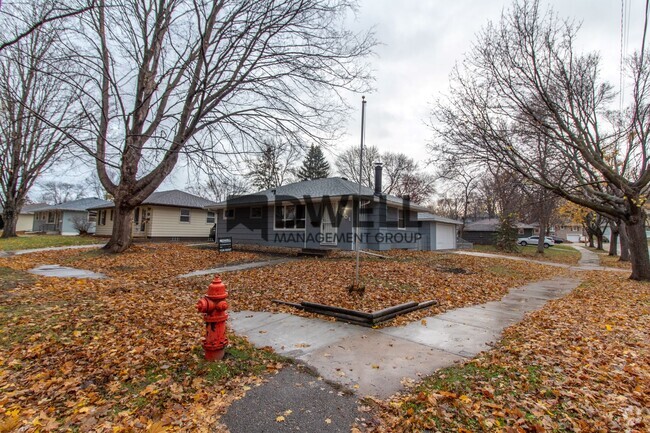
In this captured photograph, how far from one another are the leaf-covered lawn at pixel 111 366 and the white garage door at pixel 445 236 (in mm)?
18577

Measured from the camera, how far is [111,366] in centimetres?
326

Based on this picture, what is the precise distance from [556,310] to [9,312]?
30.6ft

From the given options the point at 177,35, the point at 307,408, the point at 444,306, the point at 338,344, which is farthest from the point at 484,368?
the point at 177,35

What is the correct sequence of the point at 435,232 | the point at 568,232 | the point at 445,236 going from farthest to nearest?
the point at 568,232 → the point at 445,236 → the point at 435,232

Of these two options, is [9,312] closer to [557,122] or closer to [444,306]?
[444,306]

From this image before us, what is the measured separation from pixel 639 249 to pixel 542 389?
454 inches

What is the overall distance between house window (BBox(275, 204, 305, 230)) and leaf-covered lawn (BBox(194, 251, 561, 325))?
4.69 meters

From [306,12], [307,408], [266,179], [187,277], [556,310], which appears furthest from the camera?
[266,179]

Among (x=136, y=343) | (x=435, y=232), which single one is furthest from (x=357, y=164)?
(x=136, y=343)

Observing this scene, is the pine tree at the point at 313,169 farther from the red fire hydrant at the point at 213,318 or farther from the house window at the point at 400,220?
the red fire hydrant at the point at 213,318

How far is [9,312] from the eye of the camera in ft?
15.7

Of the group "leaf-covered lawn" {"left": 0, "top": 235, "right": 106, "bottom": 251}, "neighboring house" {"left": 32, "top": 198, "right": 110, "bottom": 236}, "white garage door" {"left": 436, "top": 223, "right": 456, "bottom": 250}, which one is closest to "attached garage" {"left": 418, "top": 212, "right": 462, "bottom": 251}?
"white garage door" {"left": 436, "top": 223, "right": 456, "bottom": 250}

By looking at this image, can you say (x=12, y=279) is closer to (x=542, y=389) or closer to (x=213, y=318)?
(x=213, y=318)

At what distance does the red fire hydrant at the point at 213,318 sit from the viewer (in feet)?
11.0
